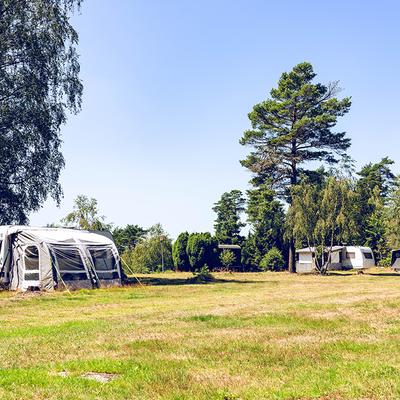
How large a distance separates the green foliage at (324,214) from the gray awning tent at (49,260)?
70.5 feet

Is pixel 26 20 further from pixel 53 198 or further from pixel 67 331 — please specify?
pixel 67 331

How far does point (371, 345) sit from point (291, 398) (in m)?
3.70

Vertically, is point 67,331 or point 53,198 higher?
point 53,198

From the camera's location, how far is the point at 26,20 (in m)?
31.0

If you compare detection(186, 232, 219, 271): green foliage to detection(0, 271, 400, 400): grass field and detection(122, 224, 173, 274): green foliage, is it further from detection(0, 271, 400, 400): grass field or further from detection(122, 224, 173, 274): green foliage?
detection(0, 271, 400, 400): grass field

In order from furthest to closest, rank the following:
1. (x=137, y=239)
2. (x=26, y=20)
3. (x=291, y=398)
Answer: (x=137, y=239) < (x=26, y=20) < (x=291, y=398)

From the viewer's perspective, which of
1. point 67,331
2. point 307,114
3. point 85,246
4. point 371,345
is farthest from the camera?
point 307,114

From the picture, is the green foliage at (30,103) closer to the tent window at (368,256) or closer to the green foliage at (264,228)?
the green foliage at (264,228)

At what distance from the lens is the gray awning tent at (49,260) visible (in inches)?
965

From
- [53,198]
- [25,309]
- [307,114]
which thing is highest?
[307,114]

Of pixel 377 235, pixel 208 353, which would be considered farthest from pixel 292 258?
pixel 208 353

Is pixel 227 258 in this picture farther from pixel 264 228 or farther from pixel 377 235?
pixel 377 235

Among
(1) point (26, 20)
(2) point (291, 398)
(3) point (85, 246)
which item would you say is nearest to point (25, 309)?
(3) point (85, 246)

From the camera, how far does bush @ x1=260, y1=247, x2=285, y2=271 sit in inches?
2119
